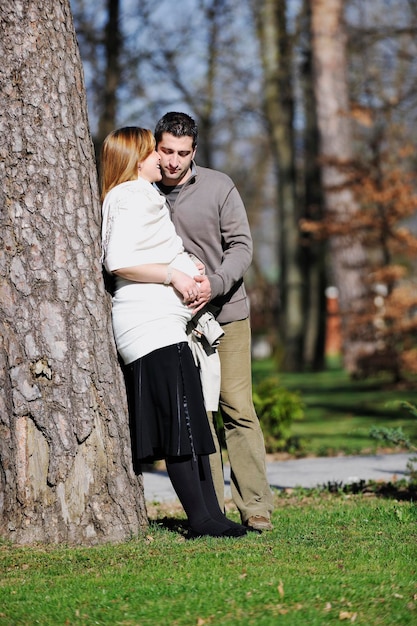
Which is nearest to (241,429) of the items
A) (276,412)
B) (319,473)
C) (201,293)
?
(201,293)

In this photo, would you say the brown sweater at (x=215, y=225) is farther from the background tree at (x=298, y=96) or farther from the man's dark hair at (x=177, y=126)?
the background tree at (x=298, y=96)

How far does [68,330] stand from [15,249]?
489mm

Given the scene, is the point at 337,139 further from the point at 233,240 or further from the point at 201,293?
the point at 201,293

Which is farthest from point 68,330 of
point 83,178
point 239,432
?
point 239,432

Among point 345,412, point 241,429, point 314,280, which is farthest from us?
point 314,280

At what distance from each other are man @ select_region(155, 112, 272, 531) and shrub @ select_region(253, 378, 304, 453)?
4.34 meters

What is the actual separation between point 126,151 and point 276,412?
205 inches

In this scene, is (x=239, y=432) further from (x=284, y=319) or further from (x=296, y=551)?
(x=284, y=319)

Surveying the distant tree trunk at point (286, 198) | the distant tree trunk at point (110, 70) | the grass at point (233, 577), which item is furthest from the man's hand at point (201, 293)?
Result: the distant tree trunk at point (286, 198)

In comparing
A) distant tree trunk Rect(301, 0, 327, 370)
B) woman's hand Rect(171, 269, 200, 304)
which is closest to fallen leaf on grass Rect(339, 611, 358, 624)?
woman's hand Rect(171, 269, 200, 304)

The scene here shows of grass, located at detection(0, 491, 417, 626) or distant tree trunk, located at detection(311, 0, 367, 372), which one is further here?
distant tree trunk, located at detection(311, 0, 367, 372)

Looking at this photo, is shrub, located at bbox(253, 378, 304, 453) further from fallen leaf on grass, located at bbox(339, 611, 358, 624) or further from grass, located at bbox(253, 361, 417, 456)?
fallen leaf on grass, located at bbox(339, 611, 358, 624)

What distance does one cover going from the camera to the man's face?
505 cm

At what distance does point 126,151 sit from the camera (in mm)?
4953
